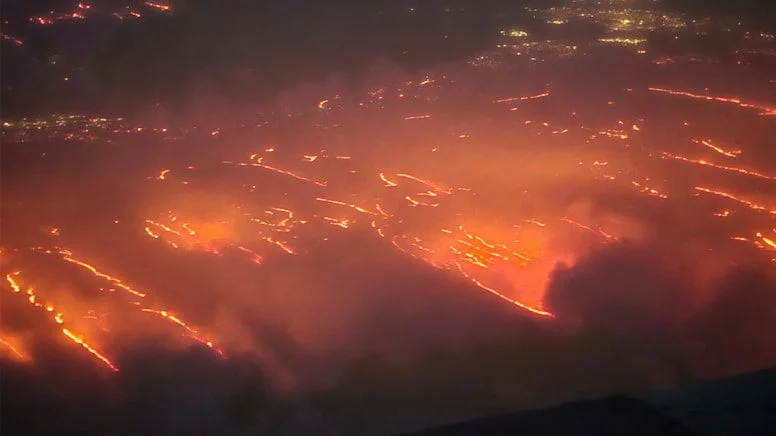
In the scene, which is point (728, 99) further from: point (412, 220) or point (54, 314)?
point (54, 314)

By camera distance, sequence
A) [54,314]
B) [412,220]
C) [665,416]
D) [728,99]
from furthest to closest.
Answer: [728,99] < [412,220] < [54,314] < [665,416]

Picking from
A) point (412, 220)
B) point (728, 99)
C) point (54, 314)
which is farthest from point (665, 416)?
point (728, 99)

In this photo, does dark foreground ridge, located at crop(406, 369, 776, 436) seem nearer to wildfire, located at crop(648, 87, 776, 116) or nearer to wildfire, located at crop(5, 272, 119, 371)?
wildfire, located at crop(5, 272, 119, 371)

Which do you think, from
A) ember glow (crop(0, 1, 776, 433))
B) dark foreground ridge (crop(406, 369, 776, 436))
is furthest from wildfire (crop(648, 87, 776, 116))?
dark foreground ridge (crop(406, 369, 776, 436))

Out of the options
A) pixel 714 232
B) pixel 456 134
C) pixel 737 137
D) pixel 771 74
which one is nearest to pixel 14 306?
pixel 456 134

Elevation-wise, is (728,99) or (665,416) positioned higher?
(665,416)

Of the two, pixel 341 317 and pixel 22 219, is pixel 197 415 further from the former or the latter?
pixel 22 219

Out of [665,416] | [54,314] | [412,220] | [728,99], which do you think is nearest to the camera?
[665,416]

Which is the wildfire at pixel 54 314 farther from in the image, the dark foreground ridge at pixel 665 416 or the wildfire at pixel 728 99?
the wildfire at pixel 728 99
